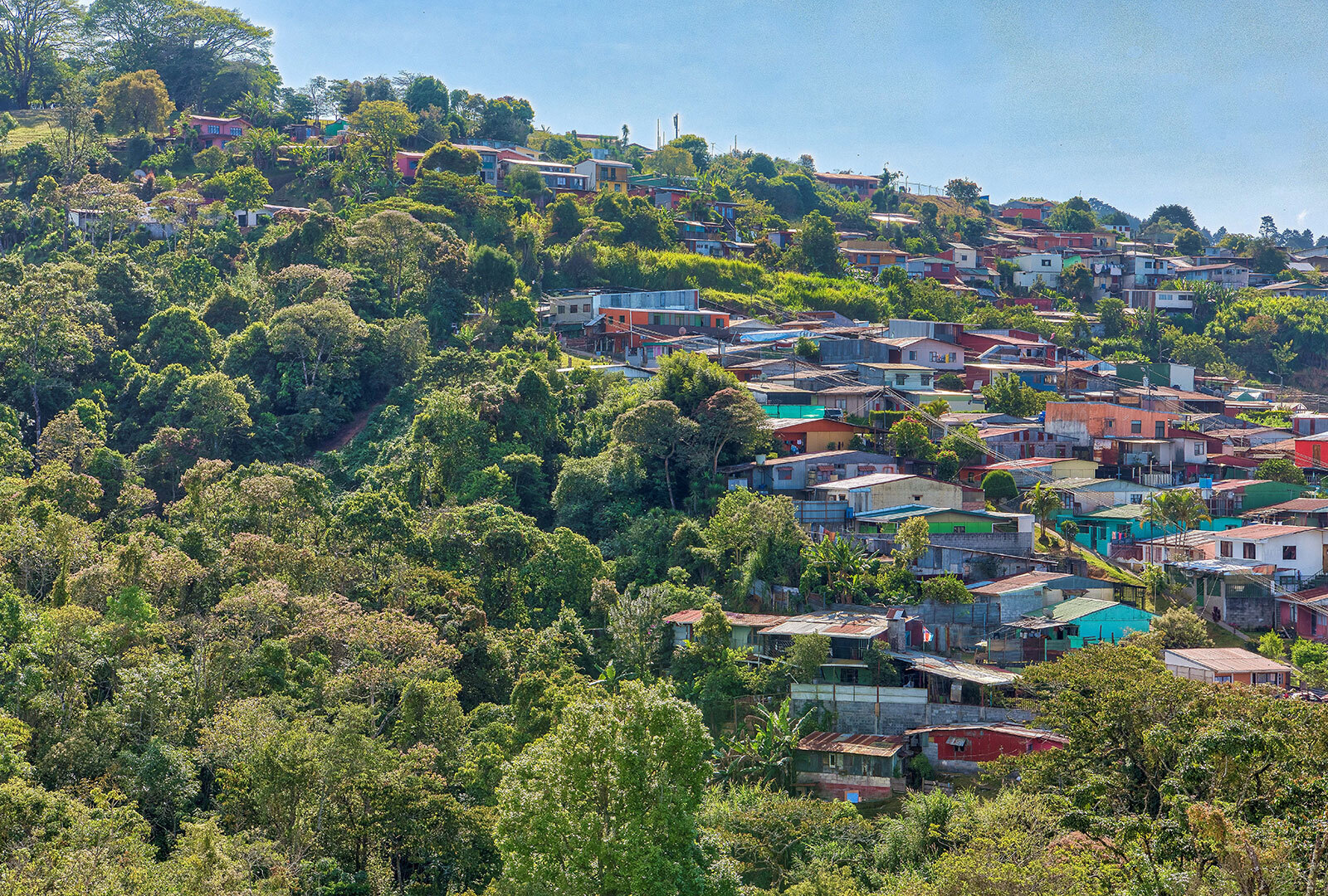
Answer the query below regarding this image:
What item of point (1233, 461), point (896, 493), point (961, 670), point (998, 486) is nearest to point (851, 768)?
point (961, 670)

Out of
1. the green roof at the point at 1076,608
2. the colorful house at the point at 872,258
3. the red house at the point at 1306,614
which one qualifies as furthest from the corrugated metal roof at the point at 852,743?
the colorful house at the point at 872,258

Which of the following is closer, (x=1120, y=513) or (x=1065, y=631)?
(x=1065, y=631)

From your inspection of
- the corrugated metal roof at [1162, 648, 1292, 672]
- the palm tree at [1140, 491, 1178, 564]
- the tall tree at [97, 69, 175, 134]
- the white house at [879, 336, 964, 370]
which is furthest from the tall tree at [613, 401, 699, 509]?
the tall tree at [97, 69, 175, 134]

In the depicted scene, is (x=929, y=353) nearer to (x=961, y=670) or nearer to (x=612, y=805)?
(x=961, y=670)

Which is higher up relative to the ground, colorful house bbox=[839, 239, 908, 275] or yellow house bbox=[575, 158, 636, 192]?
yellow house bbox=[575, 158, 636, 192]

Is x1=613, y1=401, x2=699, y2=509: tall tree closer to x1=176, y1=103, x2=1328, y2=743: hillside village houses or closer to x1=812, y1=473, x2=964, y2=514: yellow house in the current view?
x1=176, y1=103, x2=1328, y2=743: hillside village houses

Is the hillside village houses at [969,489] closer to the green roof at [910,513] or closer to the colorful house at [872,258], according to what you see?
the green roof at [910,513]
